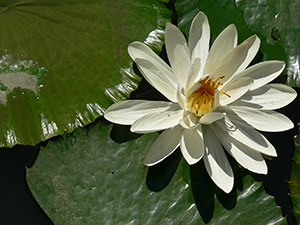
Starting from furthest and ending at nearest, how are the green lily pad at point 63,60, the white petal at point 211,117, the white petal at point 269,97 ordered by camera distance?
the green lily pad at point 63,60 < the white petal at point 269,97 < the white petal at point 211,117

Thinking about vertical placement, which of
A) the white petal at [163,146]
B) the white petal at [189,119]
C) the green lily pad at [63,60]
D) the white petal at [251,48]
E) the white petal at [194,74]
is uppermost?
the green lily pad at [63,60]

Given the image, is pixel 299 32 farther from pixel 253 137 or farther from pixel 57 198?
pixel 57 198

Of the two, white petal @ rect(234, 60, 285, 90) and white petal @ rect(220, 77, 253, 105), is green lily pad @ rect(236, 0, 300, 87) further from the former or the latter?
white petal @ rect(220, 77, 253, 105)

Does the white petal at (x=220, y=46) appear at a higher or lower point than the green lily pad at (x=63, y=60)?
lower

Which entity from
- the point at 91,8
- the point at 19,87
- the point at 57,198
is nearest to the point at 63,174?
the point at 57,198

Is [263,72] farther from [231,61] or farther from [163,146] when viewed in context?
[163,146]

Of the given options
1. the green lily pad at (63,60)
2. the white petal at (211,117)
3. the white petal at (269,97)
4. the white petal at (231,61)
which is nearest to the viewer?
the white petal at (211,117)

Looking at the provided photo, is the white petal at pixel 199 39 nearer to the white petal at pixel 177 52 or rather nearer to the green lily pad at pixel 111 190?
the white petal at pixel 177 52

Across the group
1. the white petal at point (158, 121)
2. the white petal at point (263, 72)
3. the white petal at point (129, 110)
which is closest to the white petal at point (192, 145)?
the white petal at point (158, 121)
